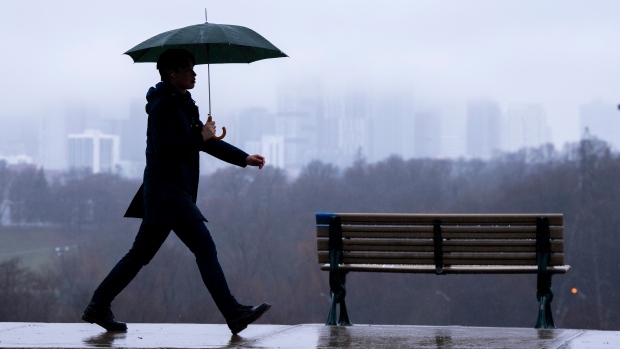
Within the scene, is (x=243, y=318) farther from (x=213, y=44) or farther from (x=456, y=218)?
(x=456, y=218)

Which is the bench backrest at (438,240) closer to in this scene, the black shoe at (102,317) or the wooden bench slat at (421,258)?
the wooden bench slat at (421,258)

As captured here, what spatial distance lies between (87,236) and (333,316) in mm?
97451

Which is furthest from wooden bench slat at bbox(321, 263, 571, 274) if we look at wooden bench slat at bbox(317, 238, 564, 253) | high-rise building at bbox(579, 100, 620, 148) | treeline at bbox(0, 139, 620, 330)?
high-rise building at bbox(579, 100, 620, 148)

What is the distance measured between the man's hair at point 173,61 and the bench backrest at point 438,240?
189cm

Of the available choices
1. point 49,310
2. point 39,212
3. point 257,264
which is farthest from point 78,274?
point 39,212

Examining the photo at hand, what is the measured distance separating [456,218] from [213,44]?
79.2 inches

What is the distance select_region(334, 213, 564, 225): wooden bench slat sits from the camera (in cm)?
697

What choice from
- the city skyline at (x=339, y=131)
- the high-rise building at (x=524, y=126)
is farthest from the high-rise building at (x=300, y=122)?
the high-rise building at (x=524, y=126)

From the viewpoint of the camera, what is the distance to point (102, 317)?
5824 mm

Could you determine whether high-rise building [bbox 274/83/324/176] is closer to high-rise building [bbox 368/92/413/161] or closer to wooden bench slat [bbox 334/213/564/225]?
high-rise building [bbox 368/92/413/161]

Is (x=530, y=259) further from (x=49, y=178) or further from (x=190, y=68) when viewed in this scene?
(x=49, y=178)

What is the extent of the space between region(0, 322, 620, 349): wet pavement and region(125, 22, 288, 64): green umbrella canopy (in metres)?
1.53

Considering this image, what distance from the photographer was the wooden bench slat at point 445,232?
23.2 feet

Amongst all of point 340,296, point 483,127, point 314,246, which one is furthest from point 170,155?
point 483,127
